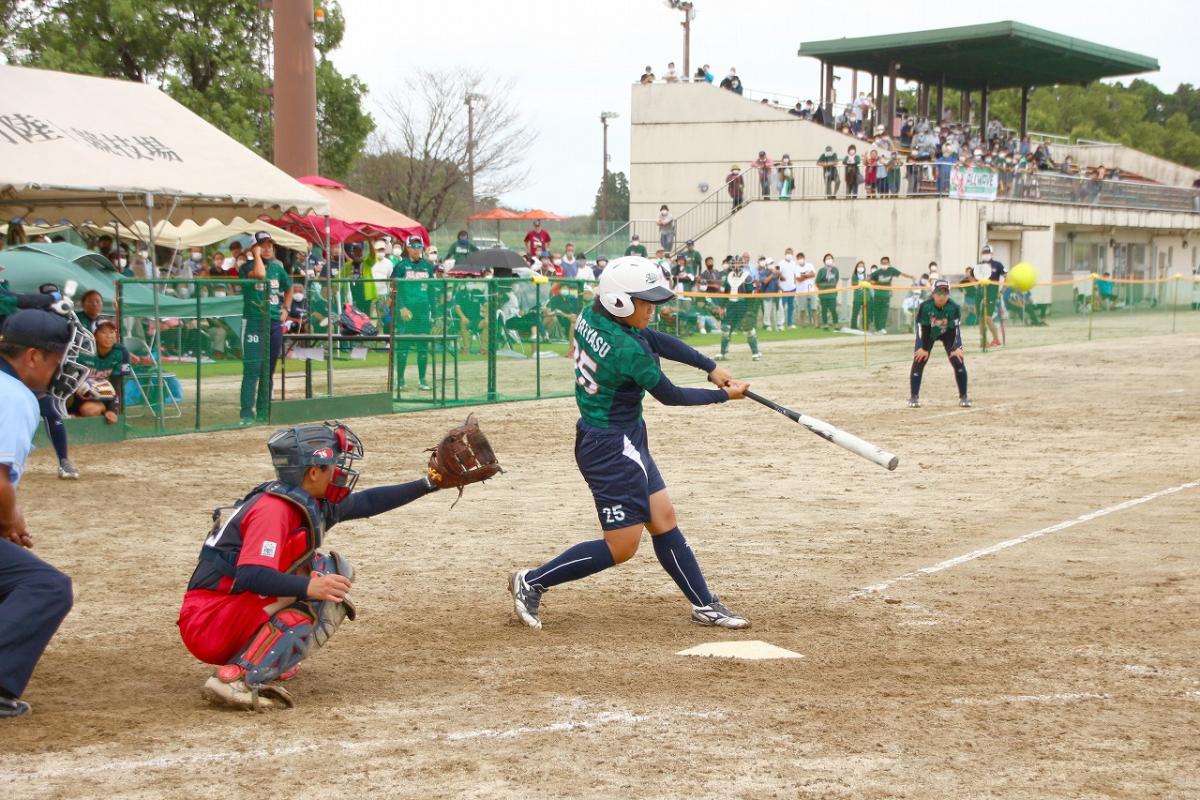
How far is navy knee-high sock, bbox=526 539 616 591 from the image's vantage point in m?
6.91

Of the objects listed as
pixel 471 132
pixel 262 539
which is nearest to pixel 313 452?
pixel 262 539

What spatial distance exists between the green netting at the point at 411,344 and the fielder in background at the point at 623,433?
9143 millimetres

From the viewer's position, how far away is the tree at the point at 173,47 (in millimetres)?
35719

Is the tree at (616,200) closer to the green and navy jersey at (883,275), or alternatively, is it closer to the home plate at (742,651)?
the green and navy jersey at (883,275)

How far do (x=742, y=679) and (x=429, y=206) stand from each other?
45471 millimetres

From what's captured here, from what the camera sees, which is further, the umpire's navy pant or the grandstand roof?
the grandstand roof

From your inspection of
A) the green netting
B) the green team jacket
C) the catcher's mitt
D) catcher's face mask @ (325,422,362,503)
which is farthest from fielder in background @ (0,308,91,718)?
the green team jacket

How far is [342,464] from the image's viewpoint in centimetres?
573

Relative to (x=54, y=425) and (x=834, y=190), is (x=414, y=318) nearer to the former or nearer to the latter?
(x=54, y=425)

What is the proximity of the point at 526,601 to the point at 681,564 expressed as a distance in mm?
861

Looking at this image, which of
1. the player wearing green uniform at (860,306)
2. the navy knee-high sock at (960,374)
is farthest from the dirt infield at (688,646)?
the player wearing green uniform at (860,306)

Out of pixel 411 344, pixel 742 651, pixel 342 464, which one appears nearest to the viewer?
pixel 342 464

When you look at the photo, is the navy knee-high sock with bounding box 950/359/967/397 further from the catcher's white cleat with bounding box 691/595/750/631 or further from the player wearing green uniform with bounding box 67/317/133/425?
the catcher's white cleat with bounding box 691/595/750/631

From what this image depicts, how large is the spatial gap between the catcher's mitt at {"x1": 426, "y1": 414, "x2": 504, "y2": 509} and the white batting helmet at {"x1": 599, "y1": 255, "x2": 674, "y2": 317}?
3.61ft
